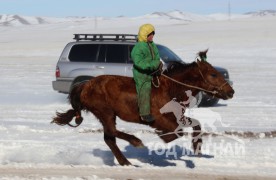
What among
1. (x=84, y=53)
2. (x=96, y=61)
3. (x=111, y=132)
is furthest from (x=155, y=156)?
Answer: (x=84, y=53)

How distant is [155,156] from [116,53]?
7421 mm

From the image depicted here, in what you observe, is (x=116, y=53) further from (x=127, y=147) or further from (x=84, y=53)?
(x=127, y=147)

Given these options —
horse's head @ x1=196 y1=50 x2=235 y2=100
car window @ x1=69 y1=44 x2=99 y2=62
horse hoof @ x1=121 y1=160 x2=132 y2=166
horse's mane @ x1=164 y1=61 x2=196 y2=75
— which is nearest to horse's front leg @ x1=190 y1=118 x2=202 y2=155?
horse's head @ x1=196 y1=50 x2=235 y2=100

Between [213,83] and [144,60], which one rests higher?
[144,60]

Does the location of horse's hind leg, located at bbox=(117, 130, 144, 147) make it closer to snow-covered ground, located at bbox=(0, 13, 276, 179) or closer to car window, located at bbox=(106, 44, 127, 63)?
snow-covered ground, located at bbox=(0, 13, 276, 179)

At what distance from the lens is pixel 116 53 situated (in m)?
16.4

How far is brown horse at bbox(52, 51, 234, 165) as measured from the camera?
8.31 metres

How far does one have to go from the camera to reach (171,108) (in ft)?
27.1

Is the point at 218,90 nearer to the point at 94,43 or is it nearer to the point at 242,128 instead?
the point at 242,128

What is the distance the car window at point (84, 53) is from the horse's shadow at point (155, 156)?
22.9ft

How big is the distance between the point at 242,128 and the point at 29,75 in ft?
56.1

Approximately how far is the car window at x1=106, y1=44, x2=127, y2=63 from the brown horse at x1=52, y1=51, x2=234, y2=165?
7.50m

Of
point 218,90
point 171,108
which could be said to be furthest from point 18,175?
point 218,90

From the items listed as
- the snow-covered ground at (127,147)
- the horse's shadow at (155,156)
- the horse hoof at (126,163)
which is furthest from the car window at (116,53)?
the horse hoof at (126,163)
